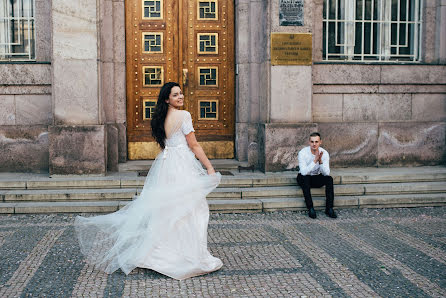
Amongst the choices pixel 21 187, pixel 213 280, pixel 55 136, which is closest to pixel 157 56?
pixel 55 136

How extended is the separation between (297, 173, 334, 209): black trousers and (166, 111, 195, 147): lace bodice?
296 centimetres

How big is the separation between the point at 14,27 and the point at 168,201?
617cm

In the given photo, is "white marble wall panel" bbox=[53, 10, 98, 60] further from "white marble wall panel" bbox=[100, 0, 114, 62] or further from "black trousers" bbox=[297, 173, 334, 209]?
"black trousers" bbox=[297, 173, 334, 209]

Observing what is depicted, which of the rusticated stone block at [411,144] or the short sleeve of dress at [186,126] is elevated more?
the short sleeve of dress at [186,126]

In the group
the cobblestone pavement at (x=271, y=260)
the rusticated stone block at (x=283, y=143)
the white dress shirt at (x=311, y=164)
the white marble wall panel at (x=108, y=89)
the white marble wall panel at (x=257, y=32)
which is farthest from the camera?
the white marble wall panel at (x=108, y=89)

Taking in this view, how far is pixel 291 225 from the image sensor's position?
6.62 m

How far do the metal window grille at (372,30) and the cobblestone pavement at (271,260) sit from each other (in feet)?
12.7

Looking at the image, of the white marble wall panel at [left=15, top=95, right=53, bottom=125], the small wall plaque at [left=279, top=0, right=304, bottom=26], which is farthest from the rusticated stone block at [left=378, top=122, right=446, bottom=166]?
the white marble wall panel at [left=15, top=95, right=53, bottom=125]

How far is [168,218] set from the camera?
187 inches

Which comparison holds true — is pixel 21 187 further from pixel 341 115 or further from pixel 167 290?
pixel 341 115

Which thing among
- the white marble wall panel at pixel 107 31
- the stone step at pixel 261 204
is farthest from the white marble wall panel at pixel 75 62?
the stone step at pixel 261 204

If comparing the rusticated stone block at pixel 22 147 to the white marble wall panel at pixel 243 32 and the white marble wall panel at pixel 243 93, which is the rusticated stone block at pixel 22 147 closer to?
the white marble wall panel at pixel 243 93

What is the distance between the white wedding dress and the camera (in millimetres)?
4672

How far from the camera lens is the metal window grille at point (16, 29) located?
9.02 m
